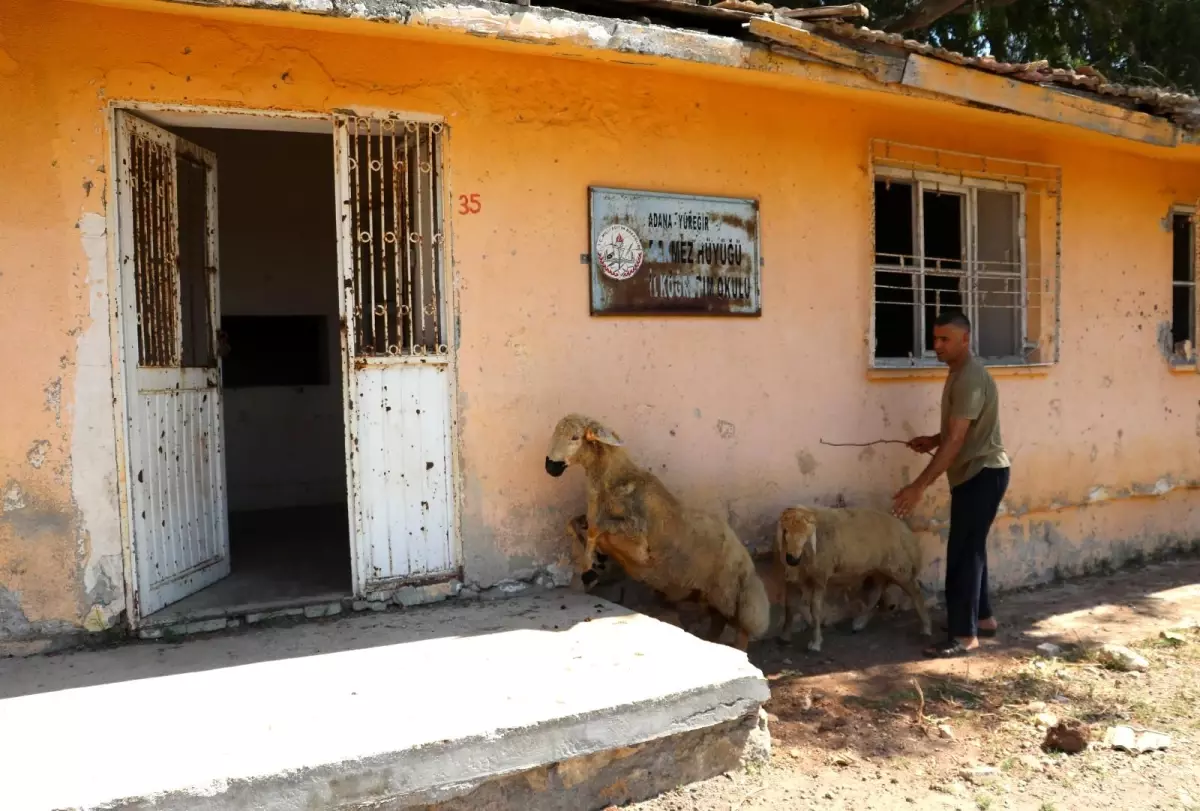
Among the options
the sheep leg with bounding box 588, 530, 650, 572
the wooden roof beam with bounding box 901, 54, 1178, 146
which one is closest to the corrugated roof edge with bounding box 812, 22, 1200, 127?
the wooden roof beam with bounding box 901, 54, 1178, 146

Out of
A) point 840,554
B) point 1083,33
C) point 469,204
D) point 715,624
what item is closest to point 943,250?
point 840,554

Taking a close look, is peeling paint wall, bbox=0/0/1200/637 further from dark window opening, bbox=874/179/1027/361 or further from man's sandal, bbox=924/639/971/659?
man's sandal, bbox=924/639/971/659

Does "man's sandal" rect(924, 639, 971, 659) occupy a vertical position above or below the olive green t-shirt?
below

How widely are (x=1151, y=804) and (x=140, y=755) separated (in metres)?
3.68

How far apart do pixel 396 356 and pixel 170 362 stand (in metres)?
1.19

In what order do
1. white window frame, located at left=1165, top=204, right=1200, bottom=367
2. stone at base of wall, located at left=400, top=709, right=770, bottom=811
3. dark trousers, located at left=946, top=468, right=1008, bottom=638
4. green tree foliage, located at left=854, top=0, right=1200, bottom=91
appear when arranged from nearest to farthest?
stone at base of wall, located at left=400, top=709, right=770, bottom=811 < dark trousers, located at left=946, top=468, right=1008, bottom=638 < white window frame, located at left=1165, top=204, right=1200, bottom=367 < green tree foliage, located at left=854, top=0, right=1200, bottom=91

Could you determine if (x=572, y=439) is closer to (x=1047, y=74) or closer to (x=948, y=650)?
(x=948, y=650)

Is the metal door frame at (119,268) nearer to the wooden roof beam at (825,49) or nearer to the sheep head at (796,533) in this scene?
the wooden roof beam at (825,49)

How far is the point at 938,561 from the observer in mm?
6430

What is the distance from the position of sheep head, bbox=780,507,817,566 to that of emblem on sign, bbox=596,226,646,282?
1637 millimetres

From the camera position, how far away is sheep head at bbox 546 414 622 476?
454 cm

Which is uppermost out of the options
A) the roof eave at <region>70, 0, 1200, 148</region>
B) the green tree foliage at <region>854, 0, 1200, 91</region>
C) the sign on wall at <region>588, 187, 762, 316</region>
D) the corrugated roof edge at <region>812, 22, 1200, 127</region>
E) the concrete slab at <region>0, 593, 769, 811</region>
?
the green tree foliage at <region>854, 0, 1200, 91</region>

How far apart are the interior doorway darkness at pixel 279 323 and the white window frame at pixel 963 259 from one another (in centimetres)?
478

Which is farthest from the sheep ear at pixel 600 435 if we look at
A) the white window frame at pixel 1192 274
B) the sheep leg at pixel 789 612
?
the white window frame at pixel 1192 274
